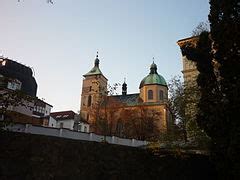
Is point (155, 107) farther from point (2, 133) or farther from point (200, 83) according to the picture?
point (2, 133)

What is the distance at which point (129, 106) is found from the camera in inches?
2143

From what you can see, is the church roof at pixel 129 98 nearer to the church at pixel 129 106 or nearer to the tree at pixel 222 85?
the church at pixel 129 106

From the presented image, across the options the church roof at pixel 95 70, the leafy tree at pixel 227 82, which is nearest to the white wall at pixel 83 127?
the church roof at pixel 95 70

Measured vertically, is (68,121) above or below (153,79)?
below

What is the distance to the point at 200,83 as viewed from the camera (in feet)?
40.6

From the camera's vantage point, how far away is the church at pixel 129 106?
39.7m

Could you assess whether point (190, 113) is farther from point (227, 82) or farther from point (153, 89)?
point (153, 89)

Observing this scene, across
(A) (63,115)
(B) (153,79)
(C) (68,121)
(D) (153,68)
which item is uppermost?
(D) (153,68)

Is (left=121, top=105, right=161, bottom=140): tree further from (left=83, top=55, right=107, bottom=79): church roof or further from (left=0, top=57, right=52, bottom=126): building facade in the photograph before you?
(left=83, top=55, right=107, bottom=79): church roof

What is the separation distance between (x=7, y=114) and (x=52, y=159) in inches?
91.9

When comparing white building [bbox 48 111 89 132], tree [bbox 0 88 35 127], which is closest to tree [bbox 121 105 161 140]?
white building [bbox 48 111 89 132]

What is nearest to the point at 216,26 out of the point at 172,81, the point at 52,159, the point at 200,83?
the point at 200,83

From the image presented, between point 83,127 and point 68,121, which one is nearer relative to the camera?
point 68,121

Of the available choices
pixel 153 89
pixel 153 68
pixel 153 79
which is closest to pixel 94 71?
pixel 153 68
